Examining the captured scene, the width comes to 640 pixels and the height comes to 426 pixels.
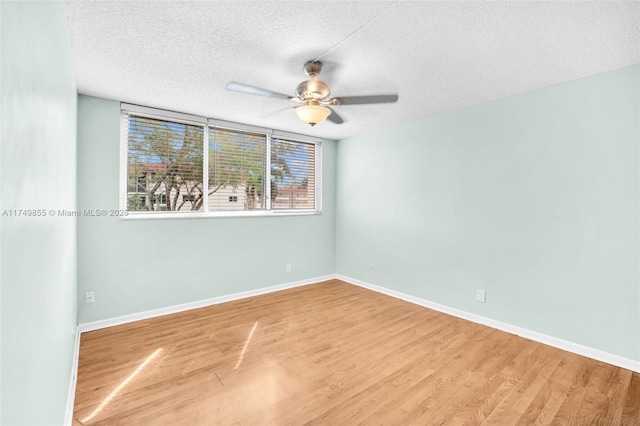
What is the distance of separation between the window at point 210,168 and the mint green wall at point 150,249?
0.50ft

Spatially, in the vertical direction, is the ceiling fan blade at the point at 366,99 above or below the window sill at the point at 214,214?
above

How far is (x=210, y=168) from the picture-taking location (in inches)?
150

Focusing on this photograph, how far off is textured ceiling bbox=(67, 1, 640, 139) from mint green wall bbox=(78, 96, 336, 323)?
0.63 m

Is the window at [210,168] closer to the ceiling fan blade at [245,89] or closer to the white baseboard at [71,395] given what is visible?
the white baseboard at [71,395]

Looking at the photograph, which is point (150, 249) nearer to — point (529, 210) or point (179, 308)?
point (179, 308)

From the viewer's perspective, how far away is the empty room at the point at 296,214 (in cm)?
157

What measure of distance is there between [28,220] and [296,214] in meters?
3.80

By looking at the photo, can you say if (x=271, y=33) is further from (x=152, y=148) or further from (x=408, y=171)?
(x=408, y=171)

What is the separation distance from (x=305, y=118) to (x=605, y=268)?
9.26ft

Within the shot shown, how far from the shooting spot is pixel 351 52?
2137mm

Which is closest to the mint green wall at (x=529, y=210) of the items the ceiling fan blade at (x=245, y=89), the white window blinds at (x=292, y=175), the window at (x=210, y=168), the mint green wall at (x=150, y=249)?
the white window blinds at (x=292, y=175)

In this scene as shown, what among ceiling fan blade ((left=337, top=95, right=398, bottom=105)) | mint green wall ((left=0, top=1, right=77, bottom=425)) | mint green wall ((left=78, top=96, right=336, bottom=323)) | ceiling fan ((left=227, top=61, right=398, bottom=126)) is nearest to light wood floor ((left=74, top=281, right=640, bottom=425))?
mint green wall ((left=78, top=96, right=336, bottom=323))

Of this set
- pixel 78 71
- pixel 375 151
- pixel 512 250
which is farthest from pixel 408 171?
pixel 78 71

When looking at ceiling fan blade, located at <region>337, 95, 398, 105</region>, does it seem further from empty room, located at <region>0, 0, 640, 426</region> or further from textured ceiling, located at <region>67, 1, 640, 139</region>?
textured ceiling, located at <region>67, 1, 640, 139</region>
